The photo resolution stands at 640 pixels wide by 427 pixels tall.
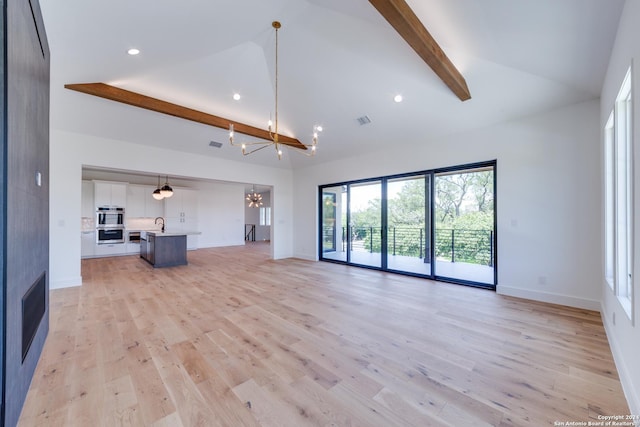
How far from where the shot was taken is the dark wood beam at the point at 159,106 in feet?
13.6

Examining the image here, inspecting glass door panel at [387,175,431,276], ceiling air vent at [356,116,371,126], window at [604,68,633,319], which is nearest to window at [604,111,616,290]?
window at [604,68,633,319]

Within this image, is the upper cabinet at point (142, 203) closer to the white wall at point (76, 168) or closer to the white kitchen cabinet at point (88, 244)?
the white kitchen cabinet at point (88, 244)

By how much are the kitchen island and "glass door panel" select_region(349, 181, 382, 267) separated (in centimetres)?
452

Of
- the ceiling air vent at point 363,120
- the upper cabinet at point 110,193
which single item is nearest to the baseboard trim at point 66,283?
the upper cabinet at point 110,193

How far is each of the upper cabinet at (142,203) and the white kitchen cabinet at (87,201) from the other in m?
0.94

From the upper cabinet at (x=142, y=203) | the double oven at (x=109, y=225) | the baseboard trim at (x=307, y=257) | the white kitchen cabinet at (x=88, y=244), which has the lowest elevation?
the baseboard trim at (x=307, y=257)

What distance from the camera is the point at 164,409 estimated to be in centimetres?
173

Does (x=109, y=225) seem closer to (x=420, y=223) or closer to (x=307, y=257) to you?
(x=307, y=257)

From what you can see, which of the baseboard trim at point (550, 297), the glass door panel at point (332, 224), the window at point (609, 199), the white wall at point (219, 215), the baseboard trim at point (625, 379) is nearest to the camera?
the baseboard trim at point (625, 379)

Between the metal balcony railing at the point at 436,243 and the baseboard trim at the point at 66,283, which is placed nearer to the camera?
the baseboard trim at the point at 66,283

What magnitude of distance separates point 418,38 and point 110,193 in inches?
373

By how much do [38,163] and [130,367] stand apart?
6.69 feet

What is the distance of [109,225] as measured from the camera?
8242mm

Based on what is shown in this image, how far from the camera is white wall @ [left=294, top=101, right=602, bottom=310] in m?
3.55
